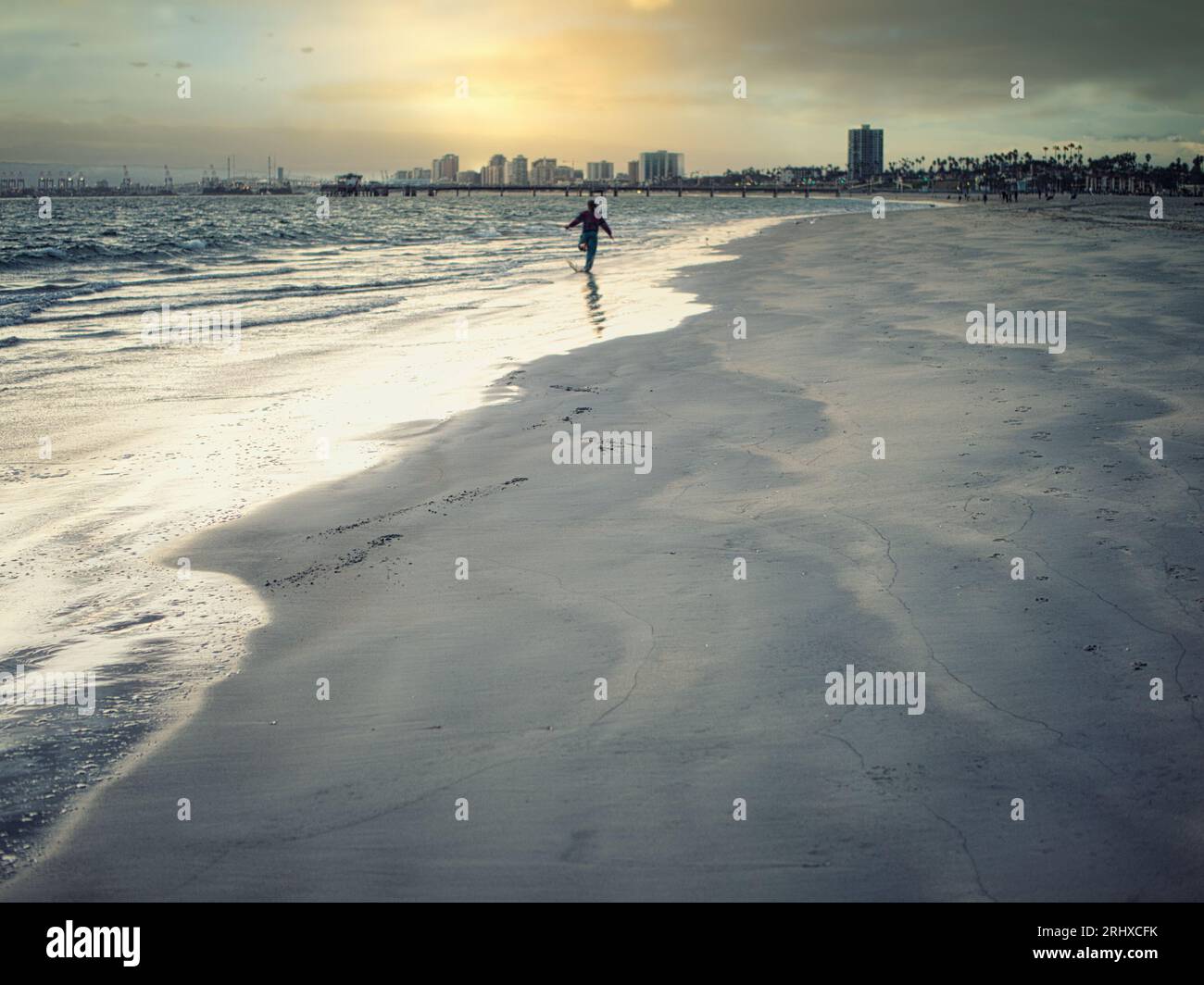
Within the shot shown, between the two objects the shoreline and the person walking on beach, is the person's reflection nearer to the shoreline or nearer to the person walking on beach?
the shoreline

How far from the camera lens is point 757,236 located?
44781mm

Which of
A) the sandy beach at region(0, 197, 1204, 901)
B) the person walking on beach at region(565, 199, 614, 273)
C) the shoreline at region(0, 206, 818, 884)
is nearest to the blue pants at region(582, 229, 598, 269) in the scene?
the person walking on beach at region(565, 199, 614, 273)

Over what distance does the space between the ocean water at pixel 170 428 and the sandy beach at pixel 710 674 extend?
0.86ft

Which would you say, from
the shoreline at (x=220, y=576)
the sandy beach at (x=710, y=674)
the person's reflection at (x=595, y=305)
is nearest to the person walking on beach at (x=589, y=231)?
the person's reflection at (x=595, y=305)

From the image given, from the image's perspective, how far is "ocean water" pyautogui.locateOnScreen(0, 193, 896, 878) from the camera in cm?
403

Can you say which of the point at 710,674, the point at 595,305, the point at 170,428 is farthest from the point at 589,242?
the point at 710,674

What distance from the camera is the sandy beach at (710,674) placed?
9.45 feet

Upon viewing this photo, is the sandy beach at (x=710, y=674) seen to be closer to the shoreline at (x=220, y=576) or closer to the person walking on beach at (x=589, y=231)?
the shoreline at (x=220, y=576)

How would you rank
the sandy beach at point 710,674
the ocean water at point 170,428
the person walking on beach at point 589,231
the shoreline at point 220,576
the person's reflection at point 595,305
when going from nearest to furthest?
the sandy beach at point 710,674, the shoreline at point 220,576, the ocean water at point 170,428, the person's reflection at point 595,305, the person walking on beach at point 589,231

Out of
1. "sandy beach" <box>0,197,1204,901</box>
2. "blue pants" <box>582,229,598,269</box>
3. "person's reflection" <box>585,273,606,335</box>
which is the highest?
"blue pants" <box>582,229,598,269</box>

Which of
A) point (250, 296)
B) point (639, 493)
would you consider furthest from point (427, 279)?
point (639, 493)

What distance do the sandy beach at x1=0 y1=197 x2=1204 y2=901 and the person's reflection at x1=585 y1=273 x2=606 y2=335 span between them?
7142mm

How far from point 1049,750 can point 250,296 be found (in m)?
20.4
